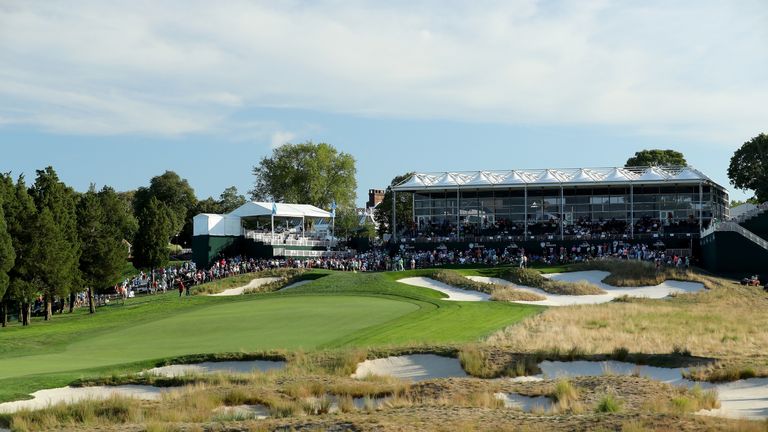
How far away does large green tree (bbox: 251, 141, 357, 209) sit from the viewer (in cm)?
11031

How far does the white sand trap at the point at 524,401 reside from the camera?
1653 cm

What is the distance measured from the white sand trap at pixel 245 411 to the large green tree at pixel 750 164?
8148cm

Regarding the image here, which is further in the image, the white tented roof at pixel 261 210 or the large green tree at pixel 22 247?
the white tented roof at pixel 261 210

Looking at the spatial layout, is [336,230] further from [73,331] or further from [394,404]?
[394,404]

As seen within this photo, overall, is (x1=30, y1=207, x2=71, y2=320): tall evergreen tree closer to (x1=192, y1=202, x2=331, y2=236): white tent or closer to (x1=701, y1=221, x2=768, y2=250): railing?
(x1=192, y1=202, x2=331, y2=236): white tent

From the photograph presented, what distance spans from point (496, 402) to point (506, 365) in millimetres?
4967

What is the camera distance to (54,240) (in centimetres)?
4562

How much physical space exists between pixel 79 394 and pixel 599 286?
3959 cm

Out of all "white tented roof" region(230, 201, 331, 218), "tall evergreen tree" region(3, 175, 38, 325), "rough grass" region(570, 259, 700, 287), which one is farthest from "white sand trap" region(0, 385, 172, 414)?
"white tented roof" region(230, 201, 331, 218)

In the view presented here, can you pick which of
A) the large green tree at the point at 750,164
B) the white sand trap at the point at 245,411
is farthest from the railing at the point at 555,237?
the white sand trap at the point at 245,411

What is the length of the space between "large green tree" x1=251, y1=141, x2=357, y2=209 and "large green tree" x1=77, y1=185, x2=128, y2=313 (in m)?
56.4

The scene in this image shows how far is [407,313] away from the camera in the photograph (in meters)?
37.0

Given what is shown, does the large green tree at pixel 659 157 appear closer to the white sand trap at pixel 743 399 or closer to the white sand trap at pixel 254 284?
the white sand trap at pixel 254 284

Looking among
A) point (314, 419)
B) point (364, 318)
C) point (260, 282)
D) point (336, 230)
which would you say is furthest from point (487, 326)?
point (336, 230)
